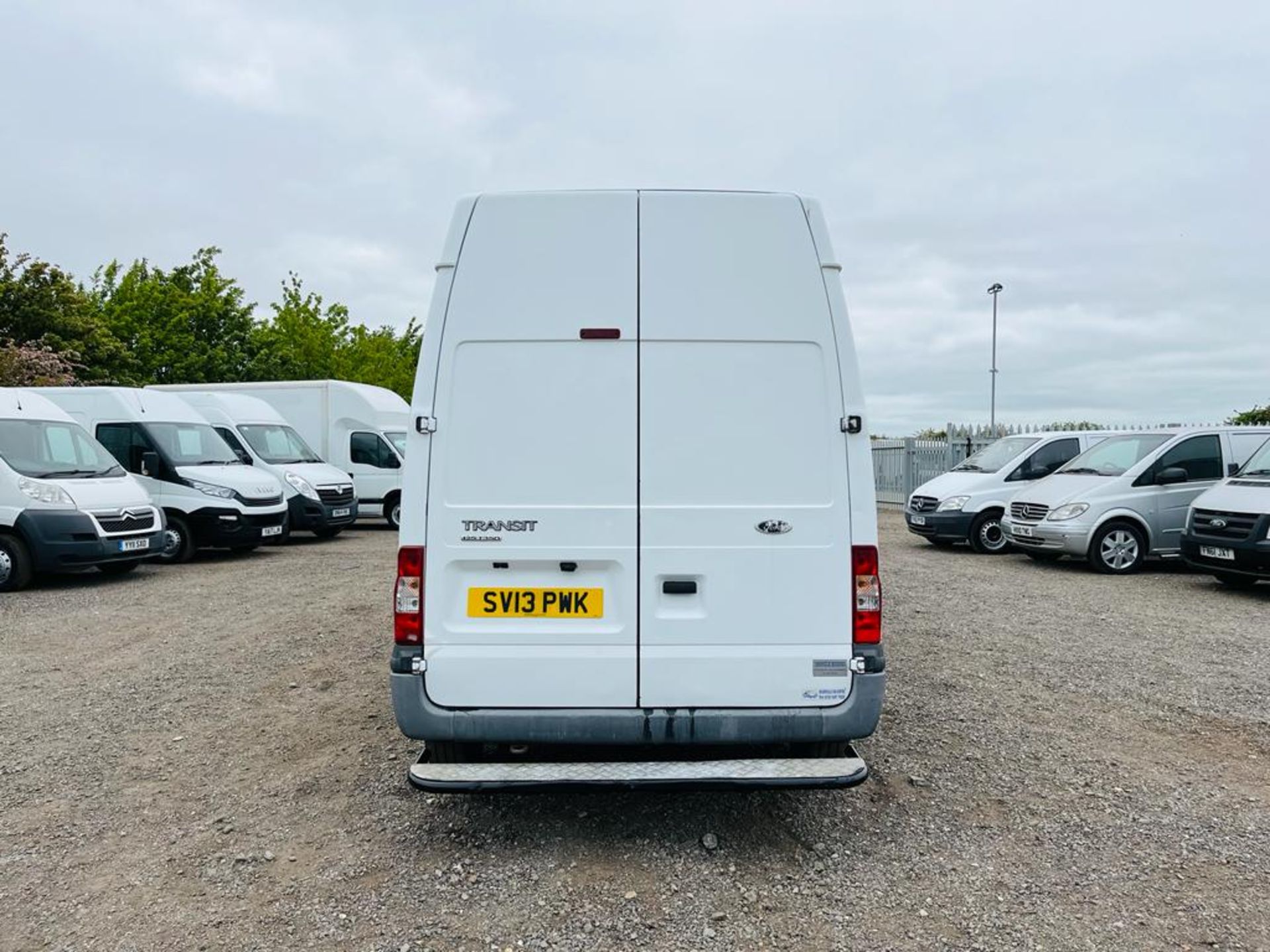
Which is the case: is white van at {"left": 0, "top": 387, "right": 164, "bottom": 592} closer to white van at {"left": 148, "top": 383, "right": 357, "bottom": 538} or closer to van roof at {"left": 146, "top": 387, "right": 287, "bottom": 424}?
white van at {"left": 148, "top": 383, "right": 357, "bottom": 538}

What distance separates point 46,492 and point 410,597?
885 centimetres

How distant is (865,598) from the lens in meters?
3.71

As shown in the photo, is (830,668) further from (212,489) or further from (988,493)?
(212,489)

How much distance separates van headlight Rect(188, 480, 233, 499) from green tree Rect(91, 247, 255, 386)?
2023cm

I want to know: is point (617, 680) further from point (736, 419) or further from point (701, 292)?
point (701, 292)

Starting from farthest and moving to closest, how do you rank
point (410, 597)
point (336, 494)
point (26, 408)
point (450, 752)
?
point (336, 494) < point (26, 408) < point (450, 752) < point (410, 597)

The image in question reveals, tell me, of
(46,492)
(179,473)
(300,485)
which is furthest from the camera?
(300,485)

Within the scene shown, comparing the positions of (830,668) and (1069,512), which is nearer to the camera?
(830,668)

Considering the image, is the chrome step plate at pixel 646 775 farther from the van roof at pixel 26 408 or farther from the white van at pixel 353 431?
the white van at pixel 353 431

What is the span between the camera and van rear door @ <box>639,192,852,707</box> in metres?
3.69

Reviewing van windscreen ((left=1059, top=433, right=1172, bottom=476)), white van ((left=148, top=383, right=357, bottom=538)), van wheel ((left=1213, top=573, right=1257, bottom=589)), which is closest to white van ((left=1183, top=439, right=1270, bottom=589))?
van wheel ((left=1213, top=573, right=1257, bottom=589))

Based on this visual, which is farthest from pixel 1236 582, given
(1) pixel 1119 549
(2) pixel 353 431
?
(2) pixel 353 431

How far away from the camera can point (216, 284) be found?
32.8m

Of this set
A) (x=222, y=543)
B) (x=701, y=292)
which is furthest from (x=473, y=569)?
(x=222, y=543)
